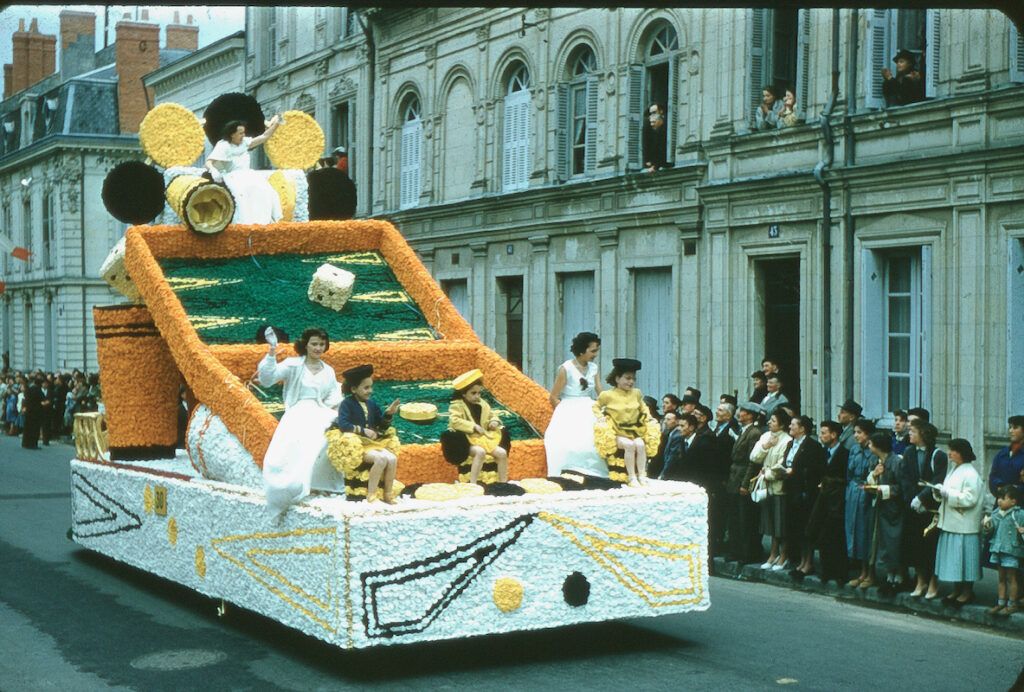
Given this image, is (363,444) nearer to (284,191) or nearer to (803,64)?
(284,191)

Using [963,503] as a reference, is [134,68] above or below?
above

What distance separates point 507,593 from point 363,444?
4.57ft

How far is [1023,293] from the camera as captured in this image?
16703 millimetres

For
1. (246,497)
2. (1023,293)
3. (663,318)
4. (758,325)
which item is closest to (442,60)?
(663,318)

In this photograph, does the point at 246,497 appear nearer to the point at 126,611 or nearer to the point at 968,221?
the point at 126,611

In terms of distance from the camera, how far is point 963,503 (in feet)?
40.5

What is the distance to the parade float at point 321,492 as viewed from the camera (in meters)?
9.35

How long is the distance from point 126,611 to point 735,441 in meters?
6.86

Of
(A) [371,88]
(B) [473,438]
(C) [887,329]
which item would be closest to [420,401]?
(B) [473,438]

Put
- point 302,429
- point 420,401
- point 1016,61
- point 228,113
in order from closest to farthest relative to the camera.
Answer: point 302,429 < point 420,401 < point 228,113 < point 1016,61

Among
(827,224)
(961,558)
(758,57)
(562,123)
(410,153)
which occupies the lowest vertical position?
(961,558)

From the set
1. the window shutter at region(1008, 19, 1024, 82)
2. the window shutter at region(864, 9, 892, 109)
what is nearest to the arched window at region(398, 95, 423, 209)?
the window shutter at region(864, 9, 892, 109)

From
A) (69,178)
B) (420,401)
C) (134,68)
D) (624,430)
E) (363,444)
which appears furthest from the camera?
(69,178)

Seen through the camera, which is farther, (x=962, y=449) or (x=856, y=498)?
(x=856, y=498)
